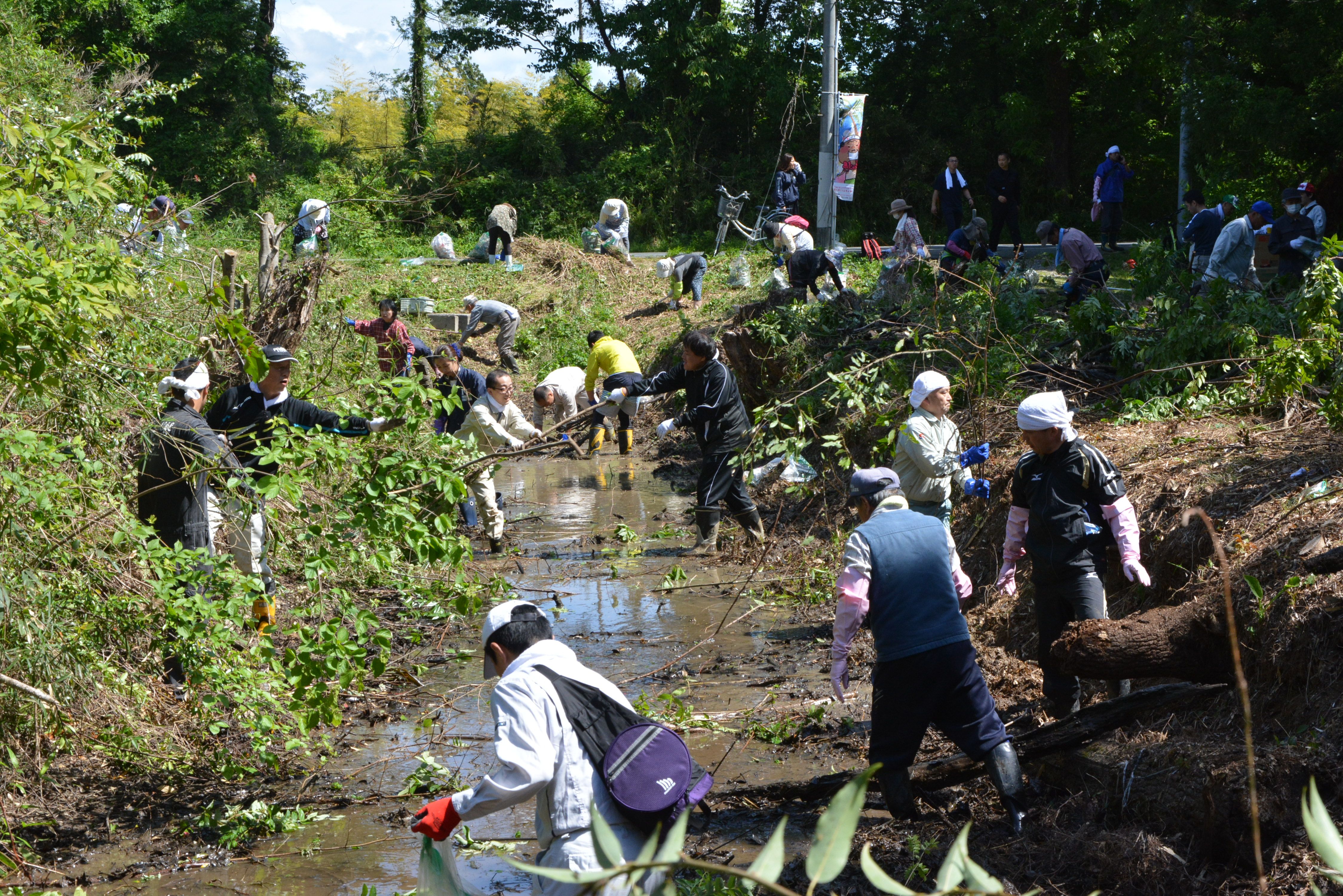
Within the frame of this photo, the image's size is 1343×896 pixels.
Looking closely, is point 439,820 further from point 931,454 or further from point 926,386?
point 926,386

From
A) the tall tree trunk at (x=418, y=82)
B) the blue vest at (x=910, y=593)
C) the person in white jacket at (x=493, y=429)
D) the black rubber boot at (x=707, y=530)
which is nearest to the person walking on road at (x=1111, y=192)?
the black rubber boot at (x=707, y=530)

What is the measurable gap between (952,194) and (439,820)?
56.4 ft

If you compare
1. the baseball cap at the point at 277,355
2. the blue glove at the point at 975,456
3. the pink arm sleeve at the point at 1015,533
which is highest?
the baseball cap at the point at 277,355

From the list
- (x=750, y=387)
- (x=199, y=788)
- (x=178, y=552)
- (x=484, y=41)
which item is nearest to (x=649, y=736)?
(x=178, y=552)

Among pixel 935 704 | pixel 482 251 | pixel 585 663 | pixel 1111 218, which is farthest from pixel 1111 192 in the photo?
pixel 935 704

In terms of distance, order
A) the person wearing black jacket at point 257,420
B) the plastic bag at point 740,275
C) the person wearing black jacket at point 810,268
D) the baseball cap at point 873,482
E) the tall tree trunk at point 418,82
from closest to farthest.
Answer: the baseball cap at point 873,482 → the person wearing black jacket at point 257,420 → the person wearing black jacket at point 810,268 → the plastic bag at point 740,275 → the tall tree trunk at point 418,82

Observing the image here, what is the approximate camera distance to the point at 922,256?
50.1 feet

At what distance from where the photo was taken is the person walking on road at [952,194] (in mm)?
18359

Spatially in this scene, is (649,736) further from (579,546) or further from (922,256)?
(922,256)

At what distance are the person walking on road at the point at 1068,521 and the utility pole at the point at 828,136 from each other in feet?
37.5

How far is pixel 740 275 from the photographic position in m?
19.3

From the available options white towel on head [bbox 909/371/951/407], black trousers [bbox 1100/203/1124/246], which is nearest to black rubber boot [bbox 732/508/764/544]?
white towel on head [bbox 909/371/951/407]

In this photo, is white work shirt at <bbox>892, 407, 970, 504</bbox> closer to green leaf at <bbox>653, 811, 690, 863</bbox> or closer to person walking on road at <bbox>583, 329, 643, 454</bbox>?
person walking on road at <bbox>583, 329, 643, 454</bbox>

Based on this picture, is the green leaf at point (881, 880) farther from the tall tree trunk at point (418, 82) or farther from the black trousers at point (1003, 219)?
the tall tree trunk at point (418, 82)
